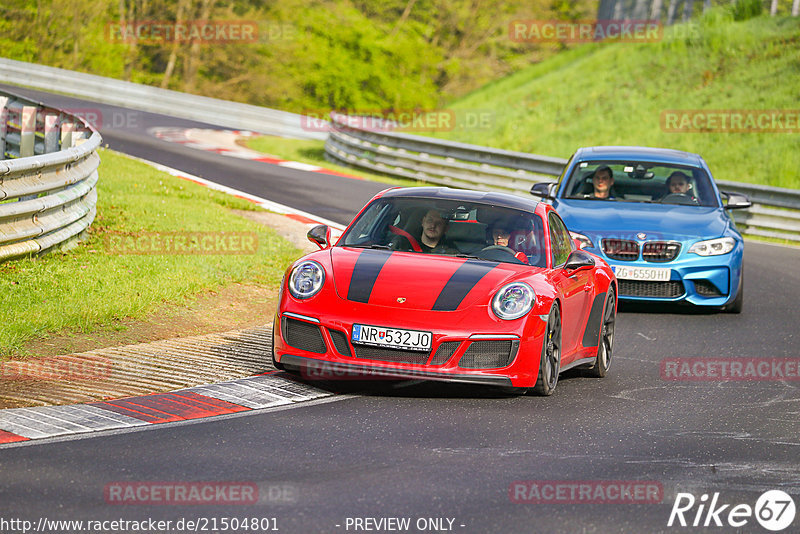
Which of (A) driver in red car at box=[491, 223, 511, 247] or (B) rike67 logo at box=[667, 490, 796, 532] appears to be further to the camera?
(A) driver in red car at box=[491, 223, 511, 247]

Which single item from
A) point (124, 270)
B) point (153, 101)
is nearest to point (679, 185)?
point (124, 270)

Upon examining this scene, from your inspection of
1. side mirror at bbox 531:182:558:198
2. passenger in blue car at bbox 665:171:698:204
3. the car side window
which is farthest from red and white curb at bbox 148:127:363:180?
the car side window

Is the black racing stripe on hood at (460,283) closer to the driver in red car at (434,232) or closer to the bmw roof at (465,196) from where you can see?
the driver in red car at (434,232)

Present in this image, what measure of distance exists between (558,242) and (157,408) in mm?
3466

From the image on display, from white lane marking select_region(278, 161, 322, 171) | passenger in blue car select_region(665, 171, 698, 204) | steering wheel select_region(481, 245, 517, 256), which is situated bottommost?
white lane marking select_region(278, 161, 322, 171)

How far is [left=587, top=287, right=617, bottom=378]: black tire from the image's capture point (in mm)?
9141

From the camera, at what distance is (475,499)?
5.31m

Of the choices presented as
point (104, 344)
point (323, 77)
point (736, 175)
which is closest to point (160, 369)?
point (104, 344)

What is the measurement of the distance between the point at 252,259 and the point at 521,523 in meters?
8.79

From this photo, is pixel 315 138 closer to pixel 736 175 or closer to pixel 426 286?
pixel 736 175

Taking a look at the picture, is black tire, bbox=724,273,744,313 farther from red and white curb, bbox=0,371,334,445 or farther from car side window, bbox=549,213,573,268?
red and white curb, bbox=0,371,334,445

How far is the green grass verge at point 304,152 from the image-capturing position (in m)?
26.9

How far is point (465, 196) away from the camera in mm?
8867

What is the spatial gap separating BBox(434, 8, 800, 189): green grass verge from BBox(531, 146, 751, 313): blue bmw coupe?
49.7 ft
